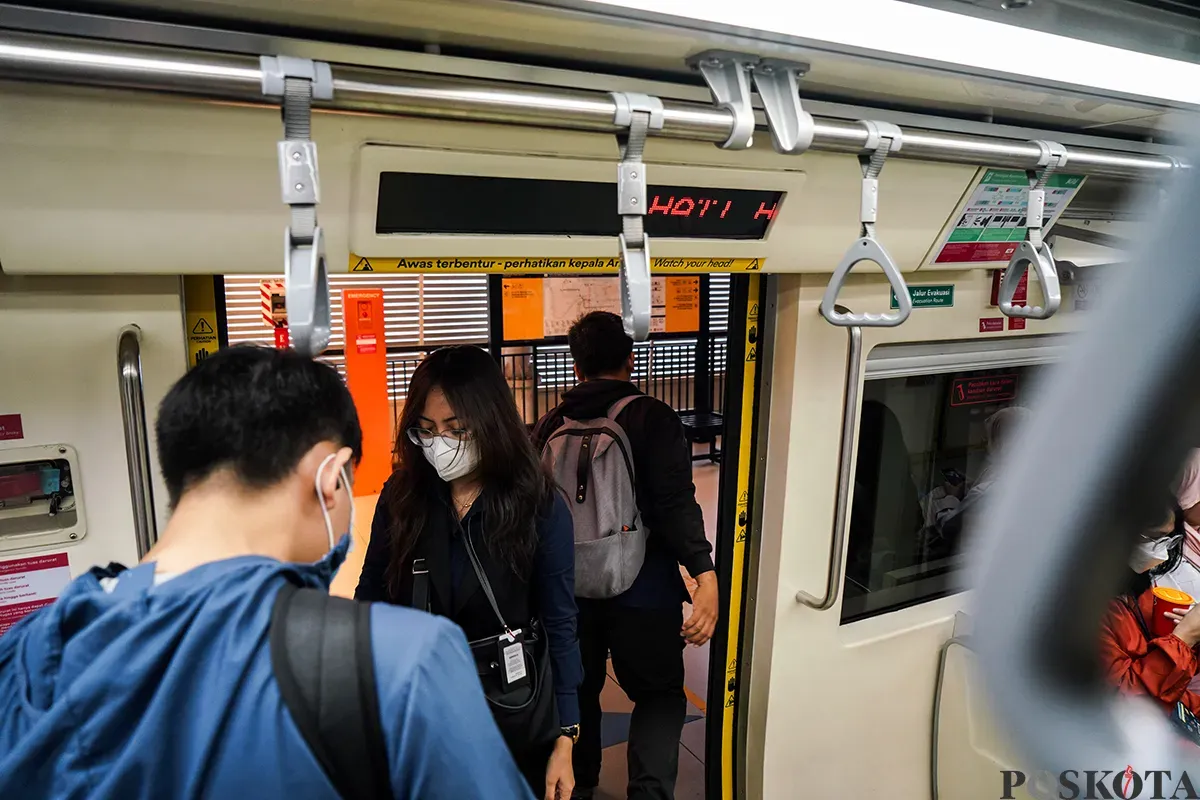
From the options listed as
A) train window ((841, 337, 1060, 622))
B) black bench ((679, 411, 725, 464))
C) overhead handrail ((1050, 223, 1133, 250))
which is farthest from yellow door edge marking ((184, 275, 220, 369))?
black bench ((679, 411, 725, 464))

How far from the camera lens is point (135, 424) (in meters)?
1.54

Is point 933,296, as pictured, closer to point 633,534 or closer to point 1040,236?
point 1040,236

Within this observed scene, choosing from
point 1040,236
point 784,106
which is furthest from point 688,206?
point 1040,236

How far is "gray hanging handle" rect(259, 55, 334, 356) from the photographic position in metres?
0.99

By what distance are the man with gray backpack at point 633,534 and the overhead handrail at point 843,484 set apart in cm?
40

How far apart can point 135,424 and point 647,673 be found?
2055 millimetres

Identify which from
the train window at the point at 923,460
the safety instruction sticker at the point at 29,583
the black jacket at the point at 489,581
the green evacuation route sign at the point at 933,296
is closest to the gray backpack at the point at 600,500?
the black jacket at the point at 489,581

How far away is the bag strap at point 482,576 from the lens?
6.47ft

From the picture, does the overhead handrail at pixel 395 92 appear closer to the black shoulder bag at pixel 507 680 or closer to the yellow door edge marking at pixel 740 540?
the yellow door edge marking at pixel 740 540

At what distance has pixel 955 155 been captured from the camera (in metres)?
1.60

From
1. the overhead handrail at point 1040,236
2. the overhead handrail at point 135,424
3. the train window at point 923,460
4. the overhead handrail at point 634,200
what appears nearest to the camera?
the overhead handrail at point 634,200

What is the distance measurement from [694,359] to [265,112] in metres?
7.17

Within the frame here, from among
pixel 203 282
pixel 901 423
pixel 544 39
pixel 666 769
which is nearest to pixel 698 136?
pixel 544 39

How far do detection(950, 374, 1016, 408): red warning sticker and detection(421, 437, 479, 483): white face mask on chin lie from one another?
6.63 feet
